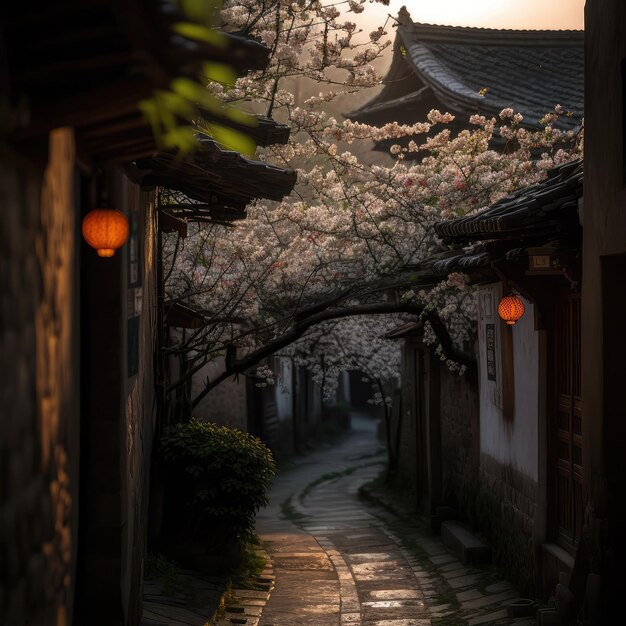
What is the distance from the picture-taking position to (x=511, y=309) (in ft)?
37.7

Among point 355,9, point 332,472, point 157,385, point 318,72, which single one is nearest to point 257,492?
point 157,385

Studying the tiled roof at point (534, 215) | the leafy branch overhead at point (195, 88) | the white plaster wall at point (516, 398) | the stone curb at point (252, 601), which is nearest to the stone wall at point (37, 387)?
the leafy branch overhead at point (195, 88)

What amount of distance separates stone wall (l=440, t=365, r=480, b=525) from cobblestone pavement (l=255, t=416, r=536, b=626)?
2.85 ft

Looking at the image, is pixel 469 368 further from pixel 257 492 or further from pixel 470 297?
pixel 257 492

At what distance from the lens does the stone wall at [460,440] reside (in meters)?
16.0

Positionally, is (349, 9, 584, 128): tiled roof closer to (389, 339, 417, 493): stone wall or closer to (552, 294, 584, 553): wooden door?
(389, 339, 417, 493): stone wall

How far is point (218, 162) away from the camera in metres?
9.12

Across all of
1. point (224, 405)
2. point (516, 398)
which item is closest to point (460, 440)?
point (516, 398)

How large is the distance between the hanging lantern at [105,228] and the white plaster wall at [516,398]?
637 centimetres

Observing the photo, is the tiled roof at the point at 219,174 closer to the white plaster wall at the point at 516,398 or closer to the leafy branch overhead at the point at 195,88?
the leafy branch overhead at the point at 195,88


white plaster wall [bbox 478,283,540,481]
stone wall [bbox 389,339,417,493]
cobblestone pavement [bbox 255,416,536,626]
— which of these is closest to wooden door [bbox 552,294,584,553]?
white plaster wall [bbox 478,283,540,481]

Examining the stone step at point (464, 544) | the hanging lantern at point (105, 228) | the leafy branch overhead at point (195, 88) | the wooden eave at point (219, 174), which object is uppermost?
the wooden eave at point (219, 174)

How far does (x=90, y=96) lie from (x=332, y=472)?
26684 mm

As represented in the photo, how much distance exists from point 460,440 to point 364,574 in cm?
356
